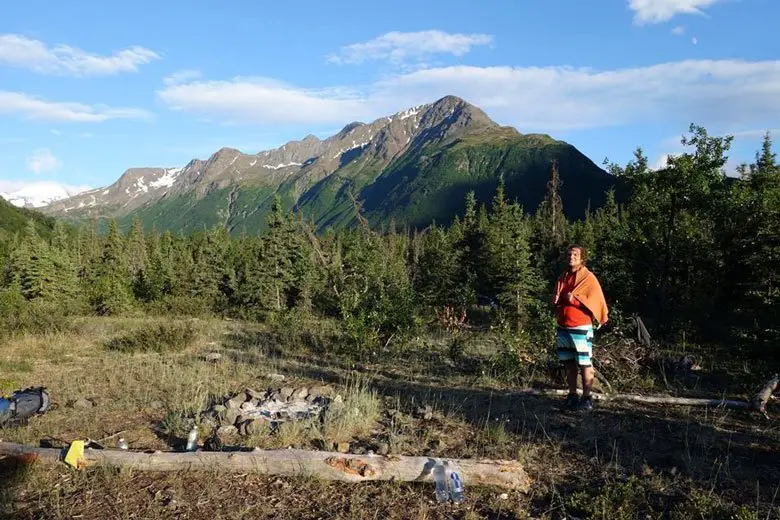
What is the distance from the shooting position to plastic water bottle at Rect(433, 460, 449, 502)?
423cm

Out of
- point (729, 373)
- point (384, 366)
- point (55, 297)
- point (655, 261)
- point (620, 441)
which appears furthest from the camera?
point (55, 297)

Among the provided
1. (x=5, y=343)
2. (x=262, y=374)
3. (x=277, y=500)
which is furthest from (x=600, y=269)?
(x=5, y=343)

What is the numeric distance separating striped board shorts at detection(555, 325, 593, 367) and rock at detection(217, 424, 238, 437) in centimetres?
425

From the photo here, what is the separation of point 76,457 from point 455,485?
3717 millimetres

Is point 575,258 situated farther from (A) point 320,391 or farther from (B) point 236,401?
(B) point 236,401

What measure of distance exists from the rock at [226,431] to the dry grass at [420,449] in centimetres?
19

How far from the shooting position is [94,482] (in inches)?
181

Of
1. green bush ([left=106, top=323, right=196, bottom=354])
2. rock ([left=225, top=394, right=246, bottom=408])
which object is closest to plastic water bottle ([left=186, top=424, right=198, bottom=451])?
rock ([left=225, top=394, right=246, bottom=408])

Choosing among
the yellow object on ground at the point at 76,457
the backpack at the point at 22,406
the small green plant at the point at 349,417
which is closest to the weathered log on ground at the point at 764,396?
the small green plant at the point at 349,417

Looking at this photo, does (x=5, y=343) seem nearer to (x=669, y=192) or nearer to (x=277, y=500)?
(x=277, y=500)

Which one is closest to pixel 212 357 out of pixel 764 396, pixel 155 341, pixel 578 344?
pixel 155 341

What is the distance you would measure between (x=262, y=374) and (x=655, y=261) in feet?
41.6

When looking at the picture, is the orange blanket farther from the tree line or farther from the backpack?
the backpack

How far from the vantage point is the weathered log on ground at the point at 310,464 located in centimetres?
450
